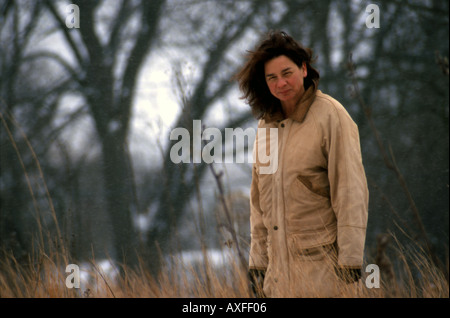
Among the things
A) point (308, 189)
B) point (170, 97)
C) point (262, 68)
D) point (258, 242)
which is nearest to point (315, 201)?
point (308, 189)

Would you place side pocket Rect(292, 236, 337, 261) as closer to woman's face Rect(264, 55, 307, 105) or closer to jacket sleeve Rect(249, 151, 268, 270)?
jacket sleeve Rect(249, 151, 268, 270)

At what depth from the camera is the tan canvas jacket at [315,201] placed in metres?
1.17

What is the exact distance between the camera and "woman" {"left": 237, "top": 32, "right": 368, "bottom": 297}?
1170 millimetres

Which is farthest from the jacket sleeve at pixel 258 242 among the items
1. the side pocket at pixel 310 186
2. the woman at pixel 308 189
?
the side pocket at pixel 310 186

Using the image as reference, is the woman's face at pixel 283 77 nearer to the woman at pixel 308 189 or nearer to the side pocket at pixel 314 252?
the woman at pixel 308 189

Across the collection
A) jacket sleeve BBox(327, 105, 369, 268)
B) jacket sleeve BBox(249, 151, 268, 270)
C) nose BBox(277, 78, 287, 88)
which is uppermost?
nose BBox(277, 78, 287, 88)

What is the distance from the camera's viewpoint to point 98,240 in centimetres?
304

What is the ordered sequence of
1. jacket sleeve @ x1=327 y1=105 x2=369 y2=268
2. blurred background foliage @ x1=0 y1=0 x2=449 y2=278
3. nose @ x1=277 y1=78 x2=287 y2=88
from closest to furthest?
1. jacket sleeve @ x1=327 y1=105 x2=369 y2=268
2. nose @ x1=277 y1=78 x2=287 y2=88
3. blurred background foliage @ x1=0 y1=0 x2=449 y2=278

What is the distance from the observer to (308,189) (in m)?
1.23

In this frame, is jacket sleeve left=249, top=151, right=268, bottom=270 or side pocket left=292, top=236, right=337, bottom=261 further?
jacket sleeve left=249, top=151, right=268, bottom=270

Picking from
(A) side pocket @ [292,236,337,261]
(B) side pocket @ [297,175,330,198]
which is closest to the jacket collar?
(B) side pocket @ [297,175,330,198]

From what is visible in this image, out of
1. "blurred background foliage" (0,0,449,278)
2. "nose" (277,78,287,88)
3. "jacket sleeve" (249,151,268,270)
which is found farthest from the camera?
"blurred background foliage" (0,0,449,278)

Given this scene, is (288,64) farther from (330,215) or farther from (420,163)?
(420,163)
